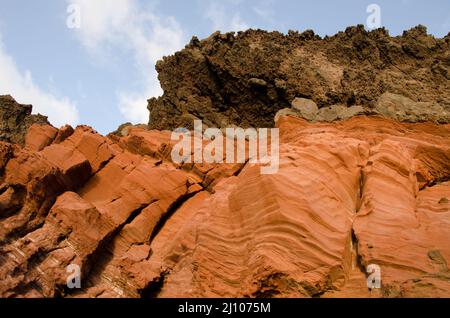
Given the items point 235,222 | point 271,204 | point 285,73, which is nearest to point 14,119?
point 285,73

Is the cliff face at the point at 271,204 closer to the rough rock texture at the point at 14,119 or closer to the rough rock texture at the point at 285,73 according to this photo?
the rough rock texture at the point at 285,73

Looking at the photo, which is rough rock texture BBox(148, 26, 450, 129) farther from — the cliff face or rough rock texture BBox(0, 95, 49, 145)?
rough rock texture BBox(0, 95, 49, 145)

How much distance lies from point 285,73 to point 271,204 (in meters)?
9.13

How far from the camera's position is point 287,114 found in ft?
60.6

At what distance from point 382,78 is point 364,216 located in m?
8.50

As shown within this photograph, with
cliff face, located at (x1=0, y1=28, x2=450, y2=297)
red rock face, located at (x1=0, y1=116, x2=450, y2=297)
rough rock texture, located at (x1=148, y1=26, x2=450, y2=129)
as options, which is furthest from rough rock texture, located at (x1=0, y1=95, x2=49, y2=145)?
red rock face, located at (x1=0, y1=116, x2=450, y2=297)

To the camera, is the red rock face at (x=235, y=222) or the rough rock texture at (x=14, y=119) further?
the rough rock texture at (x=14, y=119)

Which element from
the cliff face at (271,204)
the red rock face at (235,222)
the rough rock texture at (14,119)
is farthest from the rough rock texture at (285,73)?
the rough rock texture at (14,119)

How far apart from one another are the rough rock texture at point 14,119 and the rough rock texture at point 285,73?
486 cm

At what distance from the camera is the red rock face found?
10859mm

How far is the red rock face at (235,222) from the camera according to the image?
10859mm

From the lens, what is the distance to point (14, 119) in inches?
801

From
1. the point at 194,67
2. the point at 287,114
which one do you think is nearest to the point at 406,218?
the point at 287,114

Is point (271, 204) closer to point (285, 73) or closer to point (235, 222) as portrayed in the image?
point (235, 222)
